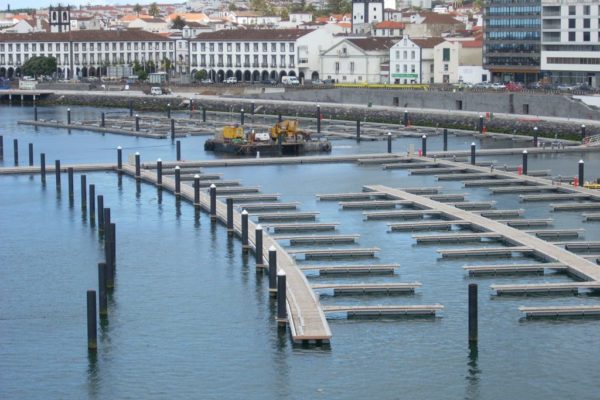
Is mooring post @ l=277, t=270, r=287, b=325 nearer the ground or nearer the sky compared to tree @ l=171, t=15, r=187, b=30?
nearer the ground

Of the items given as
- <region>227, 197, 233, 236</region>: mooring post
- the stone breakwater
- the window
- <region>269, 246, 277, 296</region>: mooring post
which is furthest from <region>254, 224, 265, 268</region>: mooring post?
the window

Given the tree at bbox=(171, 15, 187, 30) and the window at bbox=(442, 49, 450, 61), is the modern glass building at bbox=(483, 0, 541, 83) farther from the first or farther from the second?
the tree at bbox=(171, 15, 187, 30)

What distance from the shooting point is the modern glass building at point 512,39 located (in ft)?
285

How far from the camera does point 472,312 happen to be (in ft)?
87.2

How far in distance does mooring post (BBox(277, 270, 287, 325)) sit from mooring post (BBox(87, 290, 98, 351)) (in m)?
3.42

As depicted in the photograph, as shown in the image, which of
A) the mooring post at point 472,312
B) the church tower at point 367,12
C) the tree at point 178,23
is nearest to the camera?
the mooring post at point 472,312

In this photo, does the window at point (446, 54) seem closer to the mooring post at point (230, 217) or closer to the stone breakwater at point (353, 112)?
the stone breakwater at point (353, 112)

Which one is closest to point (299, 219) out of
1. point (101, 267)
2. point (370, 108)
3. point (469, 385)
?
point (101, 267)

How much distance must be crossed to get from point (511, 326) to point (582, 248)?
7294 mm

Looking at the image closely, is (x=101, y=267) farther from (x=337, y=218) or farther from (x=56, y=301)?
(x=337, y=218)

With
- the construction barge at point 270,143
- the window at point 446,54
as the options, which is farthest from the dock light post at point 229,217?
the window at point 446,54

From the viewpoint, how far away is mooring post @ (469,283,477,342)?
26141 mm

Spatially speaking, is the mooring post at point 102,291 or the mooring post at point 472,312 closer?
the mooring post at point 472,312

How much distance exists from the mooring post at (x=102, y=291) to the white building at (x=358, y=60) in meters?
71.1
